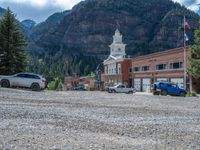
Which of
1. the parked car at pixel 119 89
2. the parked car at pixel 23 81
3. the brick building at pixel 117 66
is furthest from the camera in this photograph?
the brick building at pixel 117 66

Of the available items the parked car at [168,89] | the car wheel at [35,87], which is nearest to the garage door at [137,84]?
the parked car at [168,89]

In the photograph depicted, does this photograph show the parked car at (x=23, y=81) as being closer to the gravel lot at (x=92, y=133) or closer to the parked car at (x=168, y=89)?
the parked car at (x=168, y=89)

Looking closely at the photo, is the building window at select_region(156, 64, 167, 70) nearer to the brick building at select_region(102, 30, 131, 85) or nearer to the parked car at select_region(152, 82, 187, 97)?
the brick building at select_region(102, 30, 131, 85)

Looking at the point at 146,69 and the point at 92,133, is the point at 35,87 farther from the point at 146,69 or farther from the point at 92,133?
the point at 146,69

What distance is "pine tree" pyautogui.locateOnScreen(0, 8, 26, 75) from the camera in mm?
54375

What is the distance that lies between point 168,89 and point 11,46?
2232 cm

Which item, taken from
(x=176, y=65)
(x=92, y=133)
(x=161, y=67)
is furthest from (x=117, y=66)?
(x=92, y=133)

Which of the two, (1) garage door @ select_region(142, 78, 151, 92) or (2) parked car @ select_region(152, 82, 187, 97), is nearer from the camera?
(2) parked car @ select_region(152, 82, 187, 97)

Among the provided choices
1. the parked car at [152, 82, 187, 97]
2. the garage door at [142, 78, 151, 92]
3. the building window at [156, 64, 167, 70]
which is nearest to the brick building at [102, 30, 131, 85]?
the garage door at [142, 78, 151, 92]

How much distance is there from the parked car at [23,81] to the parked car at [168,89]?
1801 centimetres

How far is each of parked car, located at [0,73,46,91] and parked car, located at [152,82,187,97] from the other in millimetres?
18014

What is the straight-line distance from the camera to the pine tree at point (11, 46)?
54.4 metres

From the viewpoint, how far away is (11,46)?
55.0 metres

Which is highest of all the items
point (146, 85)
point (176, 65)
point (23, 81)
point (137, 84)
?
point (176, 65)
